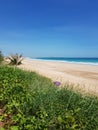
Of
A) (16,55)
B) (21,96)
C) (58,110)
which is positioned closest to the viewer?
(58,110)

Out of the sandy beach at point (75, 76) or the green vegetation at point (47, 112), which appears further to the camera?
the sandy beach at point (75, 76)

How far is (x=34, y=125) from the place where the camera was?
→ 3.52m

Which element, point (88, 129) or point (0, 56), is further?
point (0, 56)

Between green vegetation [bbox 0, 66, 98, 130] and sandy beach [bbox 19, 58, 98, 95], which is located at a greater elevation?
green vegetation [bbox 0, 66, 98, 130]

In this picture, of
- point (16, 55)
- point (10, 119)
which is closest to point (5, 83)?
point (10, 119)

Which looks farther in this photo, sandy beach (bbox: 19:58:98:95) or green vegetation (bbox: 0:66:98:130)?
sandy beach (bbox: 19:58:98:95)

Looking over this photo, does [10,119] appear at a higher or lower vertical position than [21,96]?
lower

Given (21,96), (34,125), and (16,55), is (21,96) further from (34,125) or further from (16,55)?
(16,55)

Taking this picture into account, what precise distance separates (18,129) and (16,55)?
16.1m

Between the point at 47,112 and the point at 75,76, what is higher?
the point at 47,112

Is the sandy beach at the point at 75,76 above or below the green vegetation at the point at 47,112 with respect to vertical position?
below

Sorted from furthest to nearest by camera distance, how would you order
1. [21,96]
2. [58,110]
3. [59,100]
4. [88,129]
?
A: [21,96]
[59,100]
[58,110]
[88,129]

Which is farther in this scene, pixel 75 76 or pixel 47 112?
pixel 75 76

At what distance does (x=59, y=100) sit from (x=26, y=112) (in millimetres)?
758
